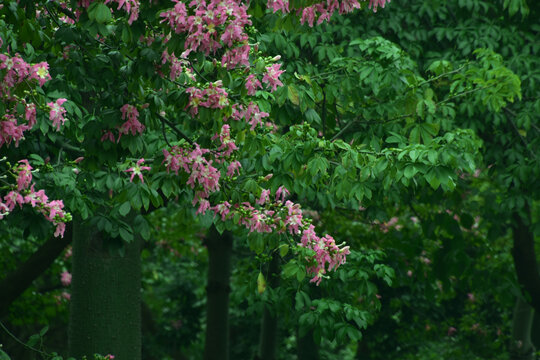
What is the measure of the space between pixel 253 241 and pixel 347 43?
4208mm

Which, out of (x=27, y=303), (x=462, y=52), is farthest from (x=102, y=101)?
(x=27, y=303)

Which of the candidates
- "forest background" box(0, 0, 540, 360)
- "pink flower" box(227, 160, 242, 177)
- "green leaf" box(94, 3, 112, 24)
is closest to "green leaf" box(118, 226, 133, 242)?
"forest background" box(0, 0, 540, 360)

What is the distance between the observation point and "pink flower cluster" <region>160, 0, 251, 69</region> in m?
4.46

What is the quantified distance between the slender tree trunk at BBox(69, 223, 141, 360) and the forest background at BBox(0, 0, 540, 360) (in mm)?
18

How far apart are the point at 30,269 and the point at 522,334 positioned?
28.0 ft

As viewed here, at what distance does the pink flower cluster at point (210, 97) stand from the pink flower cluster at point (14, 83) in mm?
845

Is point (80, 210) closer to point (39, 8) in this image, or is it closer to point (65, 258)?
point (39, 8)

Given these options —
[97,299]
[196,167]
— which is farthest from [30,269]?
[196,167]

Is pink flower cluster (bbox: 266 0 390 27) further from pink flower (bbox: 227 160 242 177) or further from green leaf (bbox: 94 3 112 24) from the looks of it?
pink flower (bbox: 227 160 242 177)

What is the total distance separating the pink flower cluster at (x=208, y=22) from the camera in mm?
4461

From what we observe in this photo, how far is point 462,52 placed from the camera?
30.6 feet

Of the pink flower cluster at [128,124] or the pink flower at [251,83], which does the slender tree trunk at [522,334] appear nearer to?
the pink flower at [251,83]

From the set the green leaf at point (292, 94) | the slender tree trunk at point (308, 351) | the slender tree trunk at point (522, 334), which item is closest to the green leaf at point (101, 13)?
the green leaf at point (292, 94)

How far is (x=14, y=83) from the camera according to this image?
188 inches
